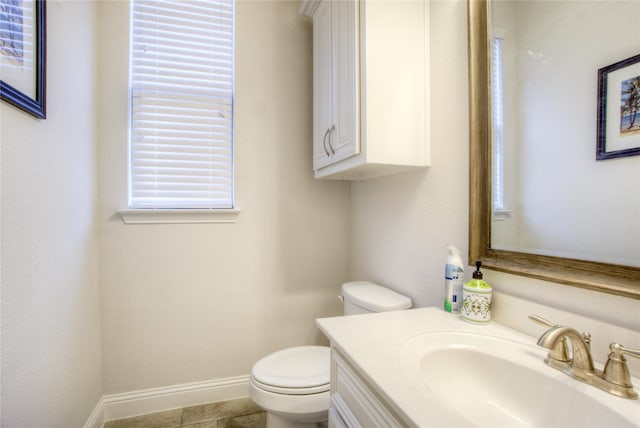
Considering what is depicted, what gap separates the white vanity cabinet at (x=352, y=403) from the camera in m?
0.62

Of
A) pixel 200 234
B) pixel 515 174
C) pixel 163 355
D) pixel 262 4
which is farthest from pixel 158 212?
pixel 515 174

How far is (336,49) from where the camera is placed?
52.7 inches

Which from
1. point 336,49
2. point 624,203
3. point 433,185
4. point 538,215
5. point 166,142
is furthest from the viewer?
point 166,142

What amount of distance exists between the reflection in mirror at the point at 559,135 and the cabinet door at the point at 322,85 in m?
0.71

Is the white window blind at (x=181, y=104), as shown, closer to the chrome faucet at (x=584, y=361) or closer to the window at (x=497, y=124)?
the window at (x=497, y=124)

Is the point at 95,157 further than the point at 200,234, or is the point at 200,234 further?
the point at 200,234

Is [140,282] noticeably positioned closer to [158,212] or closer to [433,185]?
[158,212]

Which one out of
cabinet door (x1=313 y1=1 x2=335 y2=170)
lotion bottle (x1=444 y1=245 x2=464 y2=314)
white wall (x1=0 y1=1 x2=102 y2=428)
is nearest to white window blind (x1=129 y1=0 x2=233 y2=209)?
white wall (x1=0 y1=1 x2=102 y2=428)

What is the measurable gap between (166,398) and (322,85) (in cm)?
190

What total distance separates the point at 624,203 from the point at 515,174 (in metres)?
0.27

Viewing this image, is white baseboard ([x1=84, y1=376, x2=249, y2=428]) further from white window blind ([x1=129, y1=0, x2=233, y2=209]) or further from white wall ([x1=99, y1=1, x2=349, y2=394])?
white window blind ([x1=129, y1=0, x2=233, y2=209])

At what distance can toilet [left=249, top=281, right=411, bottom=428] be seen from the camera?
3.69ft

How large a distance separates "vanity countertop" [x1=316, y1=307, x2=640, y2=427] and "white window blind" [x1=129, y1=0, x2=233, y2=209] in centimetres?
115

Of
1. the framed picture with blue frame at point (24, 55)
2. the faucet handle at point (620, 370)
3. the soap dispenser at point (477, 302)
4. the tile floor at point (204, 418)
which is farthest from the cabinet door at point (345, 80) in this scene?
the tile floor at point (204, 418)
